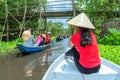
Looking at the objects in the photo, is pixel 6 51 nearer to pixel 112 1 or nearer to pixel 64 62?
pixel 112 1

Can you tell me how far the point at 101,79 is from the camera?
208 inches

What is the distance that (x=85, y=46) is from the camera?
17.3 ft

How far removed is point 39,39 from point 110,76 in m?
12.6

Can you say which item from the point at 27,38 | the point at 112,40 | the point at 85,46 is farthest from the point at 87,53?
the point at 112,40

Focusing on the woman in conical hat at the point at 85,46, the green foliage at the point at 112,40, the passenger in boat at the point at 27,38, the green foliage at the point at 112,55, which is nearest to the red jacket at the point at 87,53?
the woman in conical hat at the point at 85,46

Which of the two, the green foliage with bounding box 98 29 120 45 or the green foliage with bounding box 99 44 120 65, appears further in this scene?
the green foliage with bounding box 98 29 120 45

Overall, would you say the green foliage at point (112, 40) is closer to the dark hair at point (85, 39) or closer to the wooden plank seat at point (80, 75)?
the wooden plank seat at point (80, 75)

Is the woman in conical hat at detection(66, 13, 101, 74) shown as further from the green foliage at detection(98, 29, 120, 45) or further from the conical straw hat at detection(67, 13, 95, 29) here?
the green foliage at detection(98, 29, 120, 45)

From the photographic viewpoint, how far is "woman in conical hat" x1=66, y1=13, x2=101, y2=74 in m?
5.27

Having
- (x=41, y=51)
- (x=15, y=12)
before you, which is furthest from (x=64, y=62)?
(x=15, y=12)

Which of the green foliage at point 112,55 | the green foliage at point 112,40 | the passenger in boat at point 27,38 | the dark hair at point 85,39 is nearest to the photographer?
the dark hair at point 85,39

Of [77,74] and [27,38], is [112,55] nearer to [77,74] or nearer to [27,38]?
[27,38]

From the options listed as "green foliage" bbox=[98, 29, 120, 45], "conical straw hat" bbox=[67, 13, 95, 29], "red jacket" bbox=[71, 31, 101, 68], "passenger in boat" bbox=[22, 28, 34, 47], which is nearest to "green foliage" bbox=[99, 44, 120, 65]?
"green foliage" bbox=[98, 29, 120, 45]

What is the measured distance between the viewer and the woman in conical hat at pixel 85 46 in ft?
17.3
